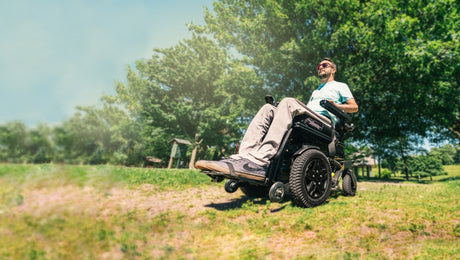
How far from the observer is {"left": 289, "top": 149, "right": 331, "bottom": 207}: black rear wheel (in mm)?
3174

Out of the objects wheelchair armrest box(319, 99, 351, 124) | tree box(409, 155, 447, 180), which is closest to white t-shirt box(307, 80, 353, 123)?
wheelchair armrest box(319, 99, 351, 124)

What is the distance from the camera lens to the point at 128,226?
239 centimetres

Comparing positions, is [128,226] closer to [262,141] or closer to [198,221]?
[198,221]

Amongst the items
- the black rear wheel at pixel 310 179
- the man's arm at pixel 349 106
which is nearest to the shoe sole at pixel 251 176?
the black rear wheel at pixel 310 179

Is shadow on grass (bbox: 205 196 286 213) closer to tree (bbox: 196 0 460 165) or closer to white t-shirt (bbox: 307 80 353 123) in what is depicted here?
white t-shirt (bbox: 307 80 353 123)

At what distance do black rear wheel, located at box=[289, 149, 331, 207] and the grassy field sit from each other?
181 mm

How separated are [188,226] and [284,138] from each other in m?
1.74

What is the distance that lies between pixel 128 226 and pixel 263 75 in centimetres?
1573

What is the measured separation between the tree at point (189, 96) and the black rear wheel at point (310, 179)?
79.3 feet

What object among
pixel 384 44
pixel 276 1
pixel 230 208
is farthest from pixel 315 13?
pixel 230 208

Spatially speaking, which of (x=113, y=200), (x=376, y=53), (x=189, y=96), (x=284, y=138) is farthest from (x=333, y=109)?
(x=189, y=96)

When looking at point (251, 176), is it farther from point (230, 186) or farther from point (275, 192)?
point (230, 186)

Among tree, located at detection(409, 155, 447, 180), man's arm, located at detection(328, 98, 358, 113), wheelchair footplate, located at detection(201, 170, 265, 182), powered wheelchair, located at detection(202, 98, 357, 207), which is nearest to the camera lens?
wheelchair footplate, located at detection(201, 170, 265, 182)

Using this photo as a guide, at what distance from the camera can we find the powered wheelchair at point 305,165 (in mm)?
3158
